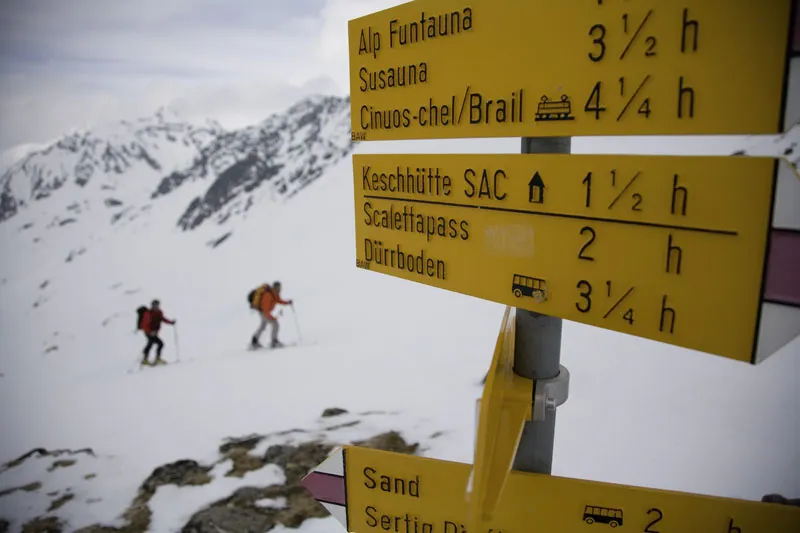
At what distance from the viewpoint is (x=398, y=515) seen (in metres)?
1.91

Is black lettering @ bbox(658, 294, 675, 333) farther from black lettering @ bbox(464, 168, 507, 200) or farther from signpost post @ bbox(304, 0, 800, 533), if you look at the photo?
black lettering @ bbox(464, 168, 507, 200)

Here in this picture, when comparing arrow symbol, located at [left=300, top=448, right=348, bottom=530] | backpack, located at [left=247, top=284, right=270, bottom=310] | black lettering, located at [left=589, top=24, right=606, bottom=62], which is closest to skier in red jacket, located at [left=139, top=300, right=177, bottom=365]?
backpack, located at [left=247, top=284, right=270, bottom=310]

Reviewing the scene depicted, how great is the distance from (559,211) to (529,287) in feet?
0.86

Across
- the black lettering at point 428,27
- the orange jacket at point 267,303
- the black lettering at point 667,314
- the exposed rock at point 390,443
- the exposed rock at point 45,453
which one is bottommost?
the exposed rock at point 45,453

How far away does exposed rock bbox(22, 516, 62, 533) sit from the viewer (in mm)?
4518

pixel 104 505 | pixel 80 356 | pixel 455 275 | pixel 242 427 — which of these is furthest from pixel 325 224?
pixel 455 275

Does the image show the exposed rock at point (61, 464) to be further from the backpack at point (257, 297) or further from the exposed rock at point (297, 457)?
the backpack at point (257, 297)

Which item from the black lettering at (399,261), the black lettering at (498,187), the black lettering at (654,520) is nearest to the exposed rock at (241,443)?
the black lettering at (399,261)

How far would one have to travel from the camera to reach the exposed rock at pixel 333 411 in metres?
5.98

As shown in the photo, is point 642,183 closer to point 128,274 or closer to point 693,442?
point 693,442

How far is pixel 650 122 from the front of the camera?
1.21 metres

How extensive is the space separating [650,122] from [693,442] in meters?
4.65

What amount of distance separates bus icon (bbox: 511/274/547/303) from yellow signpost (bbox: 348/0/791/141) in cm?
46

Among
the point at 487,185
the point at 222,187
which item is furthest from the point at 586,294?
the point at 222,187
